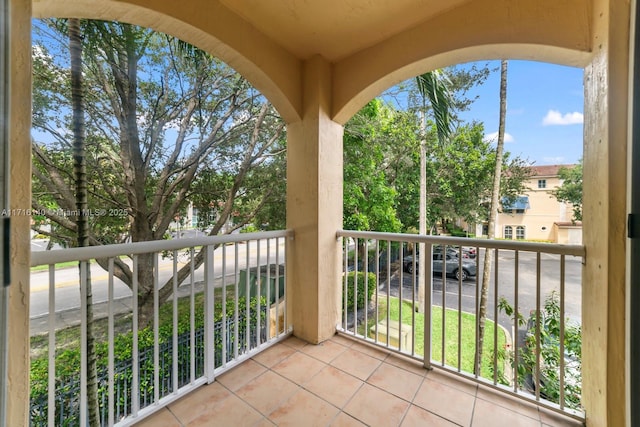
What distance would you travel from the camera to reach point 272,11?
6.09ft

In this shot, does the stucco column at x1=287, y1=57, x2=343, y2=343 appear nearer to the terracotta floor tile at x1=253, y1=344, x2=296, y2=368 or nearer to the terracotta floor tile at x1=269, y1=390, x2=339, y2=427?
the terracotta floor tile at x1=253, y1=344, x2=296, y2=368

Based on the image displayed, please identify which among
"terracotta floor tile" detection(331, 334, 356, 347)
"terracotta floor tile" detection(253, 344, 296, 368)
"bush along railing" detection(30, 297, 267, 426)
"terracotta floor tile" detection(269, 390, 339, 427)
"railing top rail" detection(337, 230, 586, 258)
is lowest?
"bush along railing" detection(30, 297, 267, 426)

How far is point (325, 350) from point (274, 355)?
1.50ft

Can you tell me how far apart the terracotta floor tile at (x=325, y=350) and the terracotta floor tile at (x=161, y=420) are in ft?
3.43

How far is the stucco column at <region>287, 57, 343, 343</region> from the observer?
233 centimetres

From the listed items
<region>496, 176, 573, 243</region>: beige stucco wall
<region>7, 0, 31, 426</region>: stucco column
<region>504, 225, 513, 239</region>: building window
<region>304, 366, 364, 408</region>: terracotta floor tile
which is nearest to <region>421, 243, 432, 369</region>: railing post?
<region>304, 366, 364, 408</region>: terracotta floor tile

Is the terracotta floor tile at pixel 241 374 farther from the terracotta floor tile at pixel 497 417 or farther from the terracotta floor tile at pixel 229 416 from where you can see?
the terracotta floor tile at pixel 497 417

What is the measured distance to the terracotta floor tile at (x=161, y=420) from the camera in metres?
1.48

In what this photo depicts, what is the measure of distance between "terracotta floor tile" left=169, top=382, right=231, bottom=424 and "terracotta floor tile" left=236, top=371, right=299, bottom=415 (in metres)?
0.13

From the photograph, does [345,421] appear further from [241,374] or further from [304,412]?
[241,374]

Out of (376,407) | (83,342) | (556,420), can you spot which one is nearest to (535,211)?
(556,420)

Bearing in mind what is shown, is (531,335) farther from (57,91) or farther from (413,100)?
(57,91)

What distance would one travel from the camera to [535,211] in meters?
6.80

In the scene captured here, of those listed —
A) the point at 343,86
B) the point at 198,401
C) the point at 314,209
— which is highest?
the point at 343,86
